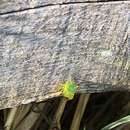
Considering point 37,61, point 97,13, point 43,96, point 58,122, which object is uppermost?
point 97,13

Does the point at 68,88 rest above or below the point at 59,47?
below

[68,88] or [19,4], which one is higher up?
[19,4]

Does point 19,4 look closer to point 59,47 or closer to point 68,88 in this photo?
point 59,47

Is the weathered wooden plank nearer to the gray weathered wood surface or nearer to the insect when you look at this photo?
the gray weathered wood surface

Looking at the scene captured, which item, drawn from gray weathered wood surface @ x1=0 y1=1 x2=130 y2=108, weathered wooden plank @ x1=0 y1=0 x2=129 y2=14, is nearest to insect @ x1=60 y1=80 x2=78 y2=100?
gray weathered wood surface @ x1=0 y1=1 x2=130 y2=108

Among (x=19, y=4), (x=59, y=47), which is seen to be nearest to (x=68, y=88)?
(x=59, y=47)

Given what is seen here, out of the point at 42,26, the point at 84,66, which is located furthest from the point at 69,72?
the point at 42,26

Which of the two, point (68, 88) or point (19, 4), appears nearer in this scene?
point (19, 4)

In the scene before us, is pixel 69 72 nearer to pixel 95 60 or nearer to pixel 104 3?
pixel 95 60

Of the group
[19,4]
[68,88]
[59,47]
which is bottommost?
[68,88]

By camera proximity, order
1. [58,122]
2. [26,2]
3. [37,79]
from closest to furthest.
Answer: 1. [26,2]
2. [37,79]
3. [58,122]
